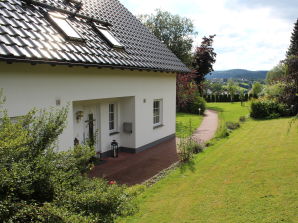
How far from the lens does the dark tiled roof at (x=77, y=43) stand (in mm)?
6906

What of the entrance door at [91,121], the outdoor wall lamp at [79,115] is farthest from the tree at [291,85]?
the outdoor wall lamp at [79,115]

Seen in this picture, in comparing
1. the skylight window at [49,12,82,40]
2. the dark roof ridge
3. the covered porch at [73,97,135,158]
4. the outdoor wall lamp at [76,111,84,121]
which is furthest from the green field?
the dark roof ridge

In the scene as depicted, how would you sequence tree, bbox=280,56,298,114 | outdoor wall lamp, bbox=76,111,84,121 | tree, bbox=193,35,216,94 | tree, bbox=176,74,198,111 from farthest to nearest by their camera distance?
tree, bbox=193,35,216,94 → tree, bbox=176,74,198,111 → outdoor wall lamp, bbox=76,111,84,121 → tree, bbox=280,56,298,114

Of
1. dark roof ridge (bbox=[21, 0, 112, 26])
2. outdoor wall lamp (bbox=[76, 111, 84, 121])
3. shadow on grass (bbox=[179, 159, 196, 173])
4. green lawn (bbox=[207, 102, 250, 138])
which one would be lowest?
shadow on grass (bbox=[179, 159, 196, 173])

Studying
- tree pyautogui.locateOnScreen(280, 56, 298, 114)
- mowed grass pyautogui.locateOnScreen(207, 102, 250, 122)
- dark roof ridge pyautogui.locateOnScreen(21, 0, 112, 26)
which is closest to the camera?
tree pyautogui.locateOnScreen(280, 56, 298, 114)

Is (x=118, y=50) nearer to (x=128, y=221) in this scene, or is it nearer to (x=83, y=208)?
(x=128, y=221)

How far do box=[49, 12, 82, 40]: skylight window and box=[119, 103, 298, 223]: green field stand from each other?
527cm

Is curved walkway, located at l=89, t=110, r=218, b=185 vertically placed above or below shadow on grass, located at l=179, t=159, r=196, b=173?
below

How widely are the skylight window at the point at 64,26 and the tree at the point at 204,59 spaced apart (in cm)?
3252

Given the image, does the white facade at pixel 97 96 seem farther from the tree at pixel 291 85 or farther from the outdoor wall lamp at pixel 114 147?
the tree at pixel 291 85

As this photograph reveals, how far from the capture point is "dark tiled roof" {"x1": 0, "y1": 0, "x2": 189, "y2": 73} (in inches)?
272

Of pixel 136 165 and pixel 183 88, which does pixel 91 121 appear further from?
pixel 183 88

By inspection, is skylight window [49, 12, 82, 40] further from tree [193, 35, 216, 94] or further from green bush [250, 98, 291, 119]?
tree [193, 35, 216, 94]

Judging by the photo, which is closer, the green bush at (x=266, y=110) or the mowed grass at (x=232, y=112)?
the green bush at (x=266, y=110)
